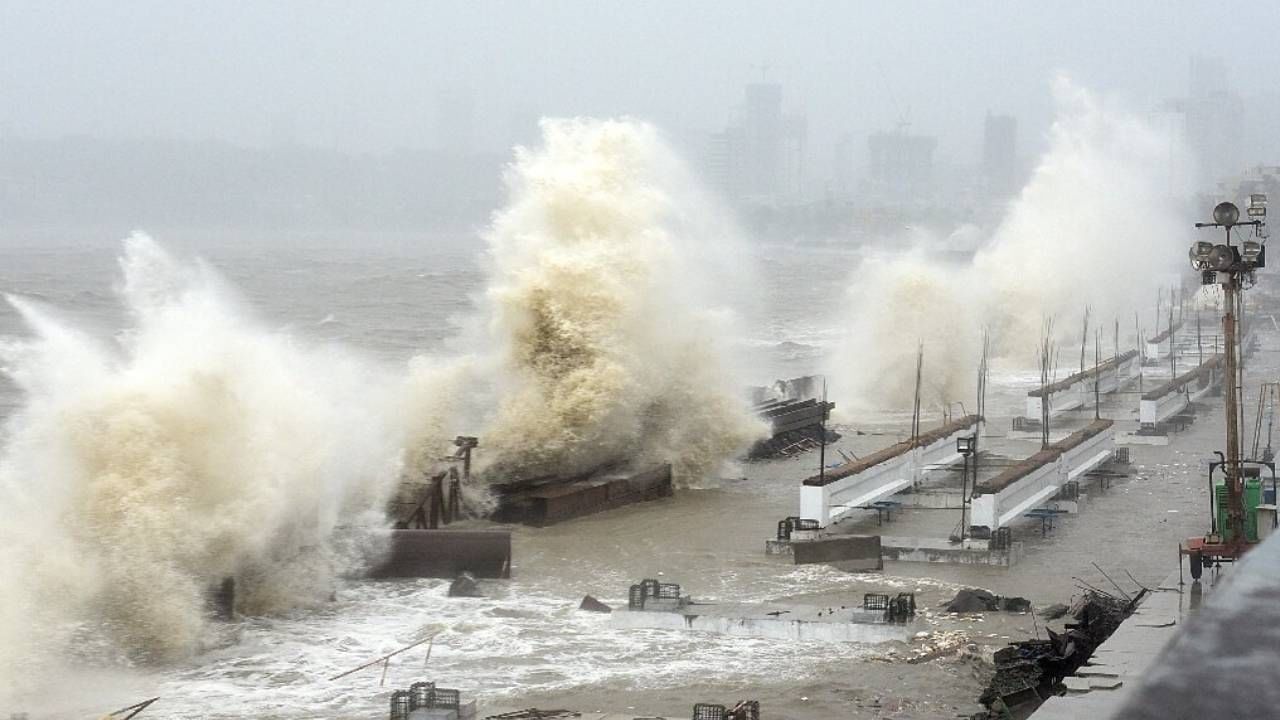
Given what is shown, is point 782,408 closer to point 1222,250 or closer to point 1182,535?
point 1182,535

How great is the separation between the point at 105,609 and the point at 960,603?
31.4ft

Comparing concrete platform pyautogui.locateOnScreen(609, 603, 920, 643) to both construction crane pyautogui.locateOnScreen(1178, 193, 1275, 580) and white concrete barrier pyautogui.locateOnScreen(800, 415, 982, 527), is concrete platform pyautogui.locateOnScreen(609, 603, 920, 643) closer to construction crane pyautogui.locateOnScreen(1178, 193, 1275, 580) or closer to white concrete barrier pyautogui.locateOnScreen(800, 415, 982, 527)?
construction crane pyautogui.locateOnScreen(1178, 193, 1275, 580)

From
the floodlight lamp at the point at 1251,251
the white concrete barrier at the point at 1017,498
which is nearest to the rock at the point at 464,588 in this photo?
the white concrete barrier at the point at 1017,498

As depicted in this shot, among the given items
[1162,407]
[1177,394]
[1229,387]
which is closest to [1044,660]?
[1229,387]

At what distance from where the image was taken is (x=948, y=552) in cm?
2161

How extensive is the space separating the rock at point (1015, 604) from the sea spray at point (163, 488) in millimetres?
8146

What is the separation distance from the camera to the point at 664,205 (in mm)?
33438

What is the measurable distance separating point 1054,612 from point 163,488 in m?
10.6

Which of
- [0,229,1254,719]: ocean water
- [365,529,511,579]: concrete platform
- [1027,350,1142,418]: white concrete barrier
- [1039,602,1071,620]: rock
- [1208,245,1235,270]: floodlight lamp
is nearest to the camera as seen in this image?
[0,229,1254,719]: ocean water

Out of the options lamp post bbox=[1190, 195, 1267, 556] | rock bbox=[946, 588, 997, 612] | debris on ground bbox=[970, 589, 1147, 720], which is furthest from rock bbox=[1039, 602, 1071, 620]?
lamp post bbox=[1190, 195, 1267, 556]

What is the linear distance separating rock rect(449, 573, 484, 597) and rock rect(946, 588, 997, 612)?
5.67 m

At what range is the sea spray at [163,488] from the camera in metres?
17.8

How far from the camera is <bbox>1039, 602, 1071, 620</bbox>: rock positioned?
1828 cm

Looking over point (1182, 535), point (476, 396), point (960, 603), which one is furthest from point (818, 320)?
point (960, 603)
